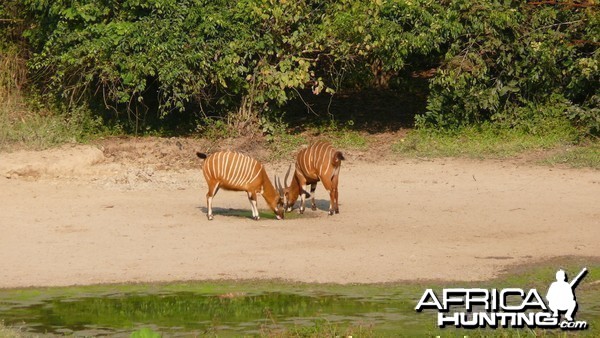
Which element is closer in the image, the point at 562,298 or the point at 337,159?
the point at 562,298

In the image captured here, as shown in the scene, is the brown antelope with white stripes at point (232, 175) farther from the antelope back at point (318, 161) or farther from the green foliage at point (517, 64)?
the green foliage at point (517, 64)

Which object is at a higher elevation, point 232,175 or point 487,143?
point 487,143

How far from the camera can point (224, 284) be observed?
11.6 metres

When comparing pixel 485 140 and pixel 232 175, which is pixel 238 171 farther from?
pixel 485 140

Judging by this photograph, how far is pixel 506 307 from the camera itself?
1023cm

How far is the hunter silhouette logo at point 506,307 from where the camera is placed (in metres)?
9.60

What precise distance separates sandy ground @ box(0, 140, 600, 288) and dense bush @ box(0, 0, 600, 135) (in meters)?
1.32

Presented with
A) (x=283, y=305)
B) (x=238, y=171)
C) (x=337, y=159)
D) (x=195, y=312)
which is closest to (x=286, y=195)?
(x=337, y=159)

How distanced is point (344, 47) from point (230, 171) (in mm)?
4501

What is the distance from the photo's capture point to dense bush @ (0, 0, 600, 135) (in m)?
18.2

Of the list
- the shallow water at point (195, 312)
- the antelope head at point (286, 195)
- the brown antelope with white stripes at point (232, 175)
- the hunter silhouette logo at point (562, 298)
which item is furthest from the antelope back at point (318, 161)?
the hunter silhouette logo at point (562, 298)

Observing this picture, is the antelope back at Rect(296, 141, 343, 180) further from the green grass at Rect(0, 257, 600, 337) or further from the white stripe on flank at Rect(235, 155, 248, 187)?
the green grass at Rect(0, 257, 600, 337)

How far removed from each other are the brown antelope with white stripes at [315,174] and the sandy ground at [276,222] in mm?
248

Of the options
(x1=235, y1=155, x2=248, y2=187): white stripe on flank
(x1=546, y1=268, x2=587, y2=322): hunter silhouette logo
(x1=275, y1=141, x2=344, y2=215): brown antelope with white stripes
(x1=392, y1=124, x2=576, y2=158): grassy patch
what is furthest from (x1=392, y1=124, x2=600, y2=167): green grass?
(x1=546, y1=268, x2=587, y2=322): hunter silhouette logo
